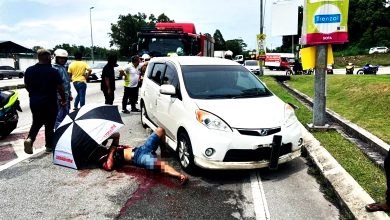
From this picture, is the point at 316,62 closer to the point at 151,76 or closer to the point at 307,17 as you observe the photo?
the point at 307,17

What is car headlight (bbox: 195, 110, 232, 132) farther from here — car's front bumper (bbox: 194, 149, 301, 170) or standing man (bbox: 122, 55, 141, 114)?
standing man (bbox: 122, 55, 141, 114)

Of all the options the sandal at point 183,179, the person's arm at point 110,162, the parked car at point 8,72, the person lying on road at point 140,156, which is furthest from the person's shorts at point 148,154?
the parked car at point 8,72

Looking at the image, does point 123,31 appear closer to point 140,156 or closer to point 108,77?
point 108,77

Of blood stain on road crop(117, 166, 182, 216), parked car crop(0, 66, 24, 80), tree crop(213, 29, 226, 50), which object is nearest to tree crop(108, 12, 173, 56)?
tree crop(213, 29, 226, 50)

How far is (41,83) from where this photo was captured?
665 cm

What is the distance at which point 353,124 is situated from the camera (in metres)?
8.83

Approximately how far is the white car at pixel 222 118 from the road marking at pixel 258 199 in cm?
26

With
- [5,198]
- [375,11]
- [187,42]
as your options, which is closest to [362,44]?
[375,11]

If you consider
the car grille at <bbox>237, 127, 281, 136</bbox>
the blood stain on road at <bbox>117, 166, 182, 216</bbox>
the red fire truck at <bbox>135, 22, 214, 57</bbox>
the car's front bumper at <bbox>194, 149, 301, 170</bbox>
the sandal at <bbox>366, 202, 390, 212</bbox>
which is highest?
the red fire truck at <bbox>135, 22, 214, 57</bbox>

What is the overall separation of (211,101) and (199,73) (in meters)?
0.96

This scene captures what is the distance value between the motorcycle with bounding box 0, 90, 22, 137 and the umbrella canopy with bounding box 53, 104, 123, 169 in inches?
99.5

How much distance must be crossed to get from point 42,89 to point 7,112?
1920 millimetres

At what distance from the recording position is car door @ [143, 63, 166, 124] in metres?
7.62

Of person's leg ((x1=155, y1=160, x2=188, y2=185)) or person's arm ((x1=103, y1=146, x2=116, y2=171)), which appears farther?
person's arm ((x1=103, y1=146, x2=116, y2=171))
